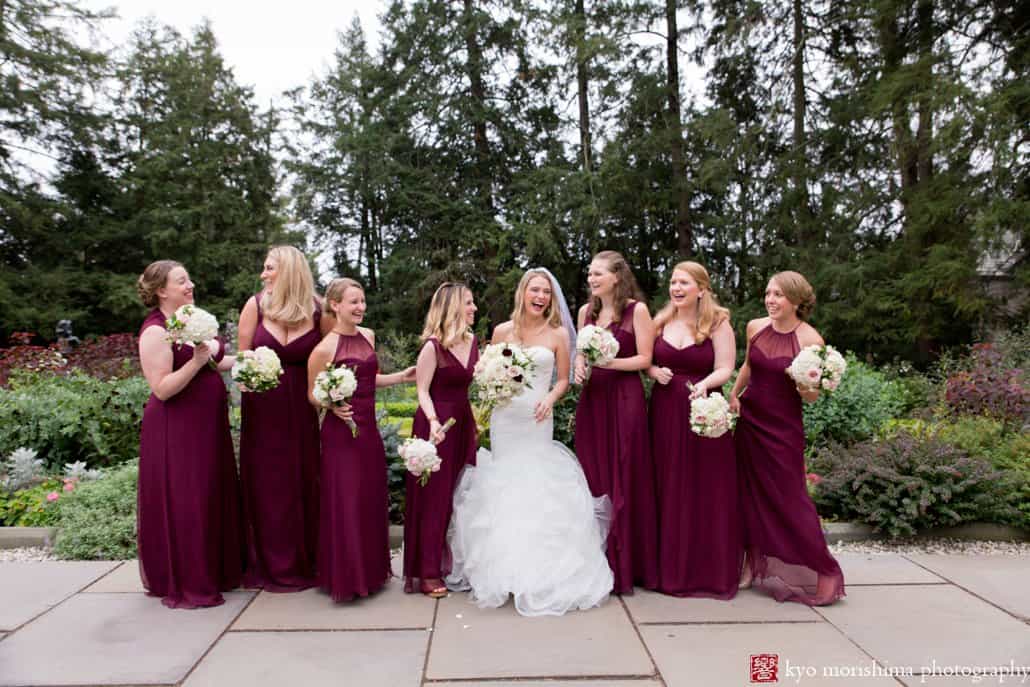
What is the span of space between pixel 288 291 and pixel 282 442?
1.11 metres

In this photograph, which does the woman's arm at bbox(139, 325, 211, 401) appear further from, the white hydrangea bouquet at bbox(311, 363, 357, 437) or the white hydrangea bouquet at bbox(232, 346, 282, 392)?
the white hydrangea bouquet at bbox(311, 363, 357, 437)

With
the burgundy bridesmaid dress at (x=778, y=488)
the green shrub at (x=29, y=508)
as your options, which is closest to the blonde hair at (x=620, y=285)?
the burgundy bridesmaid dress at (x=778, y=488)

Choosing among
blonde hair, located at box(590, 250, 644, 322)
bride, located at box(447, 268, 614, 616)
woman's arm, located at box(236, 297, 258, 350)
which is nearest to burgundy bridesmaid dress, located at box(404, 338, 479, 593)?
bride, located at box(447, 268, 614, 616)

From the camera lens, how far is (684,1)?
20.0 m

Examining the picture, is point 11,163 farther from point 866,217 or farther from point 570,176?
point 866,217

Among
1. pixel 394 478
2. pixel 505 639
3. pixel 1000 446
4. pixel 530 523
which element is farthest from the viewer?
pixel 1000 446

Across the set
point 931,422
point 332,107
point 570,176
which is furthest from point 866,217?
point 332,107

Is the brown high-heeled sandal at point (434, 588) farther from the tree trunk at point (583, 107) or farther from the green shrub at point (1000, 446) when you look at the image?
the tree trunk at point (583, 107)

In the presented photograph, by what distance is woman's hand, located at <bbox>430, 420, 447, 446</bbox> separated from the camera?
16.0 ft

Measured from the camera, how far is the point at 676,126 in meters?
20.0

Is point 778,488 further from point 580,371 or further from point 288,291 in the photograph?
point 288,291

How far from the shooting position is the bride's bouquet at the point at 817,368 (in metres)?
4.67

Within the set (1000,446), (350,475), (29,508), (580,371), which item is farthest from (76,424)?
(1000,446)

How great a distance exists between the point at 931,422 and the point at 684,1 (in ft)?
50.2
